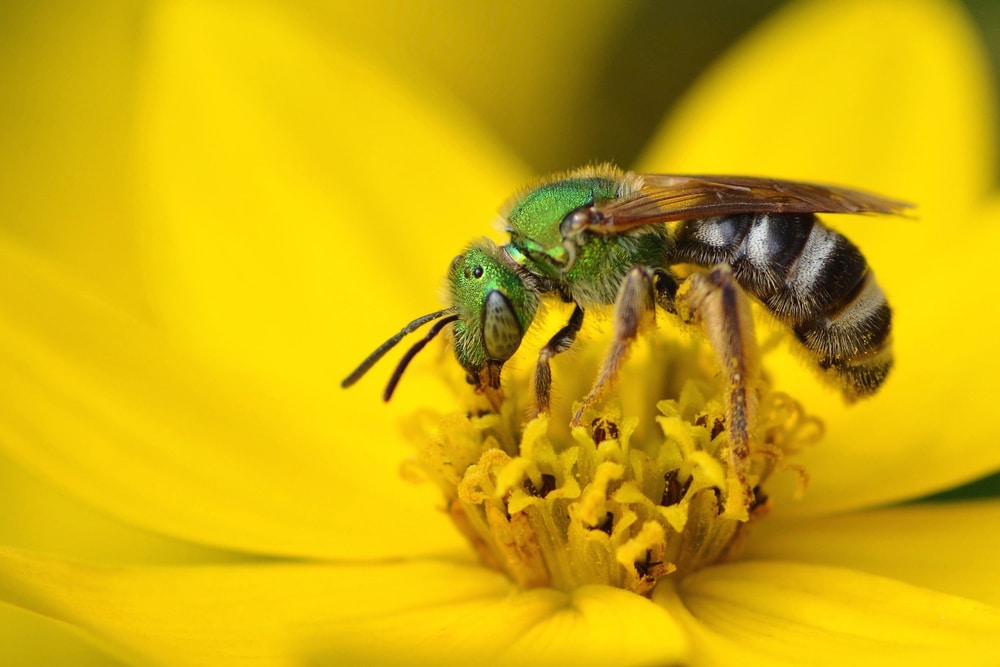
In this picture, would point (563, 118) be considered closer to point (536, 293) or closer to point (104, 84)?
point (104, 84)

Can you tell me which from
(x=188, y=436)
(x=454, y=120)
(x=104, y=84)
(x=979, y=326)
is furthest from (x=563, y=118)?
(x=188, y=436)

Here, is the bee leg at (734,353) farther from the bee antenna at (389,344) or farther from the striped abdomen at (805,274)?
the bee antenna at (389,344)

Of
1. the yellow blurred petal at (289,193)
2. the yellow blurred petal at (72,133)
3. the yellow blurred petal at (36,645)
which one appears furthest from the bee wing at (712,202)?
the yellow blurred petal at (72,133)

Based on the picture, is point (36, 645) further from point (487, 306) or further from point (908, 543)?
point (908, 543)

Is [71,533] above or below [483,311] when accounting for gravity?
above

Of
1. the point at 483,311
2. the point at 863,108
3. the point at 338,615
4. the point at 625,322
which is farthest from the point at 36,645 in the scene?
the point at 863,108
